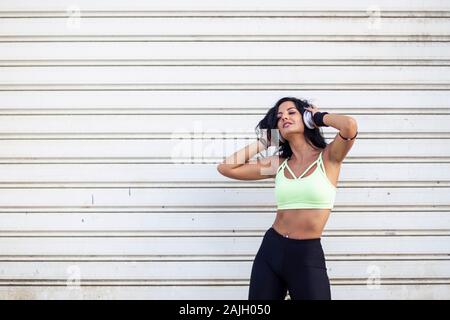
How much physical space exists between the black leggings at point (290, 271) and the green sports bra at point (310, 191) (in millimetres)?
226

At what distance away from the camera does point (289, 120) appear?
12.4 feet

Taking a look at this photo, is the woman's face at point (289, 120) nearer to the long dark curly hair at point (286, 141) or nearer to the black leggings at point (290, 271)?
the long dark curly hair at point (286, 141)

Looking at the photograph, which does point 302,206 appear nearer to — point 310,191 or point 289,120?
point 310,191

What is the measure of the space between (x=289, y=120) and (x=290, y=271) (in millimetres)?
1028

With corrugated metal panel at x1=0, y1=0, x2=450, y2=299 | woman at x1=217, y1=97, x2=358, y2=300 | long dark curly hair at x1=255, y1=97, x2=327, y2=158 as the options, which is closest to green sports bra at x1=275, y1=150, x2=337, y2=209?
woman at x1=217, y1=97, x2=358, y2=300

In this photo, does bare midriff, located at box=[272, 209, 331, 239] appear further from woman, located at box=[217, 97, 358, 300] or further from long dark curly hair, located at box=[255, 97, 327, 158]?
long dark curly hair, located at box=[255, 97, 327, 158]

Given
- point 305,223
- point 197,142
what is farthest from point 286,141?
point 197,142

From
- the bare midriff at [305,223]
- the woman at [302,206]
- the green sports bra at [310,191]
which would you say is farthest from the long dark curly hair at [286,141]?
the bare midriff at [305,223]

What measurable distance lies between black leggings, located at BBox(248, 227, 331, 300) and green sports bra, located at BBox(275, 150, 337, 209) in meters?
0.23

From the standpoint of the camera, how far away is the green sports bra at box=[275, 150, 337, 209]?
351cm

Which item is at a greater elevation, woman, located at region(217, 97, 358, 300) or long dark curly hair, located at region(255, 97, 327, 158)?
long dark curly hair, located at region(255, 97, 327, 158)
